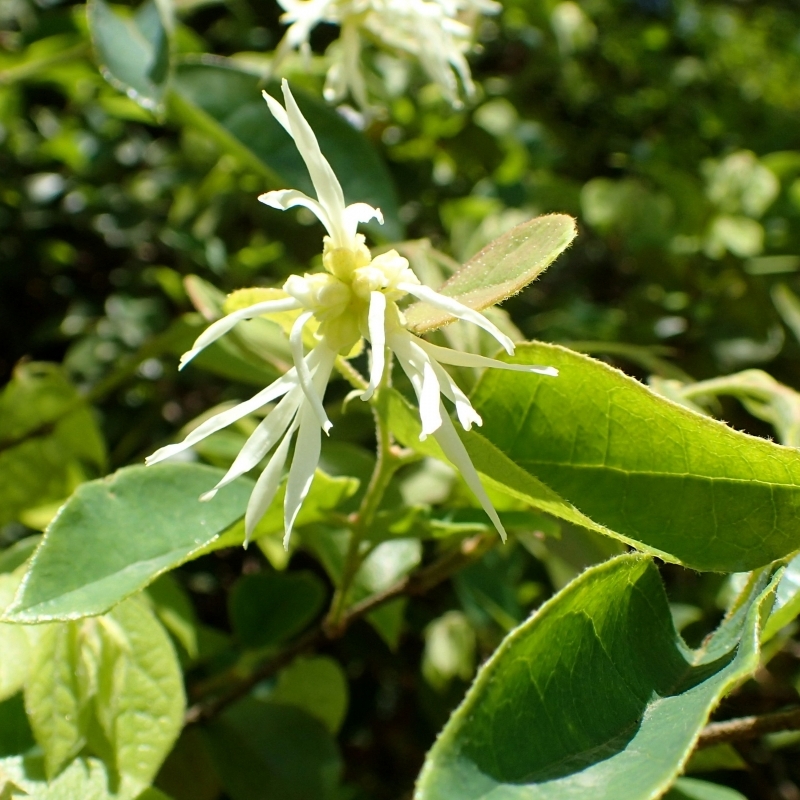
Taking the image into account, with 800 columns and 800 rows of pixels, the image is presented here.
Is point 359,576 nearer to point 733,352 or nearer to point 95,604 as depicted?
point 95,604

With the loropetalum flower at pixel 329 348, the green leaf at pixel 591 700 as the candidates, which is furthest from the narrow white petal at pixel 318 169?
the green leaf at pixel 591 700

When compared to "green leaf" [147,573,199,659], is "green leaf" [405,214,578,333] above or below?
above

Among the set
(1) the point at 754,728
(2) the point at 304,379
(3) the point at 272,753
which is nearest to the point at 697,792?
(1) the point at 754,728

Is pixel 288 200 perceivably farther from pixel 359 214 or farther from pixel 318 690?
pixel 318 690

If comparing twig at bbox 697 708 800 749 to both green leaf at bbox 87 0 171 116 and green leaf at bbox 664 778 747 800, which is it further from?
green leaf at bbox 87 0 171 116

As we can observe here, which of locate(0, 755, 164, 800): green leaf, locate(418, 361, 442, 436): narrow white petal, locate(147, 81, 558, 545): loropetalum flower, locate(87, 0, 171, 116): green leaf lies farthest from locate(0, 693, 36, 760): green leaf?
locate(87, 0, 171, 116): green leaf

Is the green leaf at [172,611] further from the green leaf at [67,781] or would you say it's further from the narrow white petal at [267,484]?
the narrow white petal at [267,484]
